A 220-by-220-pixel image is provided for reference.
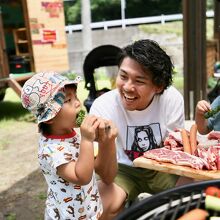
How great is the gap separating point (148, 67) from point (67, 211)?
1.07 meters

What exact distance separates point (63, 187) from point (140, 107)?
0.89 m

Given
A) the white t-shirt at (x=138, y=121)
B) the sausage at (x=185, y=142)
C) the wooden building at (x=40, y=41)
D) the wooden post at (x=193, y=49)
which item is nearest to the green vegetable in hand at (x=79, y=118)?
the white t-shirt at (x=138, y=121)

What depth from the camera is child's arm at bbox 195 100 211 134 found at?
254 centimetres

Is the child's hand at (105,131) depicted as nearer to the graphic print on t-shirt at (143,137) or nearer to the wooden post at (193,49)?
the graphic print on t-shirt at (143,137)

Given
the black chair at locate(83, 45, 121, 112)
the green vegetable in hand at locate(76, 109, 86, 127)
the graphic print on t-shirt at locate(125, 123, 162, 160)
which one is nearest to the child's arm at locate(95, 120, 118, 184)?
the green vegetable in hand at locate(76, 109, 86, 127)

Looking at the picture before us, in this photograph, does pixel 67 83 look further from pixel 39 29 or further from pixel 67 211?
pixel 39 29

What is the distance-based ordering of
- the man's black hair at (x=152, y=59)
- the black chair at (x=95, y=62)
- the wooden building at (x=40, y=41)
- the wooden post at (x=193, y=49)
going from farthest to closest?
the wooden building at (x=40, y=41) < the wooden post at (x=193, y=49) < the black chair at (x=95, y=62) < the man's black hair at (x=152, y=59)

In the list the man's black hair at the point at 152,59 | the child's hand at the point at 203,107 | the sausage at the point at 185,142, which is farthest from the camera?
the child's hand at the point at 203,107

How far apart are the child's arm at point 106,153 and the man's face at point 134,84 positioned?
417 mm

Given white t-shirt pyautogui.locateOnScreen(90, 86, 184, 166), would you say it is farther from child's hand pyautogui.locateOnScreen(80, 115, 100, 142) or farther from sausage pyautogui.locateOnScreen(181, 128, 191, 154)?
child's hand pyautogui.locateOnScreen(80, 115, 100, 142)

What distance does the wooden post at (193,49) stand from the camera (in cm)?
587

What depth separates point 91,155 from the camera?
1.91 metres

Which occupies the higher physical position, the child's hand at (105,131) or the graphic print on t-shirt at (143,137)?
the child's hand at (105,131)

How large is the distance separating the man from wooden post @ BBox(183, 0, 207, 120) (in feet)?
11.1
